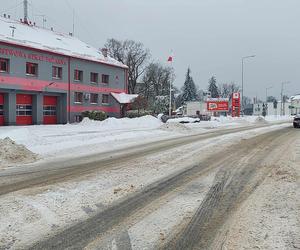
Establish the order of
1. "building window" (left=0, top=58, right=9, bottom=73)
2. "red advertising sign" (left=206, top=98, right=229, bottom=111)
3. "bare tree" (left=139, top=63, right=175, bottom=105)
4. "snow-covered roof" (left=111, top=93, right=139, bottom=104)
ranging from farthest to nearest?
"bare tree" (left=139, top=63, right=175, bottom=105)
"red advertising sign" (left=206, top=98, right=229, bottom=111)
"snow-covered roof" (left=111, top=93, right=139, bottom=104)
"building window" (left=0, top=58, right=9, bottom=73)

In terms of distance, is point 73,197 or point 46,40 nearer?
point 73,197

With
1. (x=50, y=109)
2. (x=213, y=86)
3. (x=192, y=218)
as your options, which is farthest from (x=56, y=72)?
(x=213, y=86)

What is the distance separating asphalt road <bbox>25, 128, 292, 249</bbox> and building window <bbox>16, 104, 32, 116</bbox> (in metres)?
31.0

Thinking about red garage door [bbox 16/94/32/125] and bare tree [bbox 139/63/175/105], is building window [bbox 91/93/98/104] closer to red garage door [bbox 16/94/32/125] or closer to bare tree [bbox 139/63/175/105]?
red garage door [bbox 16/94/32/125]

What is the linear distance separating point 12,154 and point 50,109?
3023cm

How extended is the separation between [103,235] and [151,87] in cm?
8786

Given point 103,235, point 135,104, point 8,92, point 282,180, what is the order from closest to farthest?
point 103,235, point 282,180, point 8,92, point 135,104

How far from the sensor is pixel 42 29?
49.4m

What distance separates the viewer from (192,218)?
6664mm

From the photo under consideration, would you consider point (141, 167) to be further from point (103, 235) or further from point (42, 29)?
point (42, 29)

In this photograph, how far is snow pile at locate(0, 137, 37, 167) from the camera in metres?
13.9

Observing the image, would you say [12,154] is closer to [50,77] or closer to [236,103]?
[50,77]

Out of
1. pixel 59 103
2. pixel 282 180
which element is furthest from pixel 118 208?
pixel 59 103

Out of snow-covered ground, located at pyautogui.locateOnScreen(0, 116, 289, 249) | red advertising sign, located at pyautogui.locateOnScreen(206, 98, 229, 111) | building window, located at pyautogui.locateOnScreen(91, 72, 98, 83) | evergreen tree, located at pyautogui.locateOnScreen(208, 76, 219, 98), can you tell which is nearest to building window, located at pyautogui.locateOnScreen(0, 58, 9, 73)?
building window, located at pyautogui.locateOnScreen(91, 72, 98, 83)
